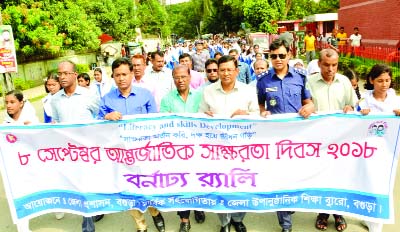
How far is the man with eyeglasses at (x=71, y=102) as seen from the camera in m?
4.03

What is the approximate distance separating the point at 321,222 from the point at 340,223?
0.59 feet

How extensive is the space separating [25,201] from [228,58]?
245cm

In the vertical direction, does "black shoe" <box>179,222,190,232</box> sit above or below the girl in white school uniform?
below

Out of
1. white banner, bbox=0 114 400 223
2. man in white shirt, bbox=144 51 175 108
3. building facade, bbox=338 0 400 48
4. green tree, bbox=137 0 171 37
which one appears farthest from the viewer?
green tree, bbox=137 0 171 37

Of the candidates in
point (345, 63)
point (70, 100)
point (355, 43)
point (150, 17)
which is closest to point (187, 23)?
point (150, 17)

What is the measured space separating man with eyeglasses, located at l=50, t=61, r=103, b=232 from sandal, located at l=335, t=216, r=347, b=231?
243 centimetres

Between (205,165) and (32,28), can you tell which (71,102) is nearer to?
(205,165)

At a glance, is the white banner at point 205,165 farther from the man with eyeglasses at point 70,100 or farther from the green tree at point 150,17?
the green tree at point 150,17

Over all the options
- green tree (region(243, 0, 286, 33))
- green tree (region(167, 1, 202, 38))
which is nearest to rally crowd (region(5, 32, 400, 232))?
green tree (region(243, 0, 286, 33))

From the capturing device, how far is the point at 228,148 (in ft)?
12.1

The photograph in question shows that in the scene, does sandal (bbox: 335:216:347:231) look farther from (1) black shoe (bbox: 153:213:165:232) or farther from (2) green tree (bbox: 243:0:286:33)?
(2) green tree (bbox: 243:0:286:33)

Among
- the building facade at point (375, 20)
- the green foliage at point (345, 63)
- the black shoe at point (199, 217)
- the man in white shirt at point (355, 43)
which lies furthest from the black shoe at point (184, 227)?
the building facade at point (375, 20)

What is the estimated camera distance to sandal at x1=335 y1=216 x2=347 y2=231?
3873mm

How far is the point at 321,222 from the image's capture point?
396 cm
